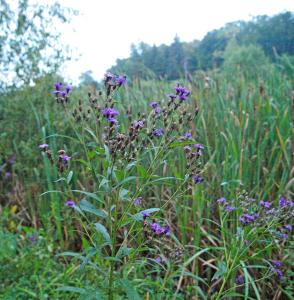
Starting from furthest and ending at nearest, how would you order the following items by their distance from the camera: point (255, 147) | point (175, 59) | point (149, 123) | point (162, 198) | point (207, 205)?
point (175, 59)
point (255, 147)
point (162, 198)
point (207, 205)
point (149, 123)

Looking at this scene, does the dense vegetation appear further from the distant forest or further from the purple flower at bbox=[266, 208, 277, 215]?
the distant forest

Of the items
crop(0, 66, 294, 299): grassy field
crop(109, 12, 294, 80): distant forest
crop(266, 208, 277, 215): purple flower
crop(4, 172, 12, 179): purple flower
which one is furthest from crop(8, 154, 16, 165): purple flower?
crop(266, 208, 277, 215): purple flower

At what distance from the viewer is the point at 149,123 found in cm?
175

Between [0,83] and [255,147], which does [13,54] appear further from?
[255,147]

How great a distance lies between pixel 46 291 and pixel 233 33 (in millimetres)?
6409

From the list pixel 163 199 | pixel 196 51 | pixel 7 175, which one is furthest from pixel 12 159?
pixel 196 51

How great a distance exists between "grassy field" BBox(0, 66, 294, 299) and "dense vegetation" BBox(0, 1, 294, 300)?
0.01 m

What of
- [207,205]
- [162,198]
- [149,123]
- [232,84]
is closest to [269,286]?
[207,205]

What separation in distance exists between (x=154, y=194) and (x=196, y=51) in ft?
11.6

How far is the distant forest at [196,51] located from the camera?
5.25m

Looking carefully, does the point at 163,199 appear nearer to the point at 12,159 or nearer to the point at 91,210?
the point at 91,210

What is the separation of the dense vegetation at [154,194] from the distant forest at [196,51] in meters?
0.23

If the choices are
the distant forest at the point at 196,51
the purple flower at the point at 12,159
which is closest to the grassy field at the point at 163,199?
the purple flower at the point at 12,159

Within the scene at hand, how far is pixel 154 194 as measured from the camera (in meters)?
3.52
